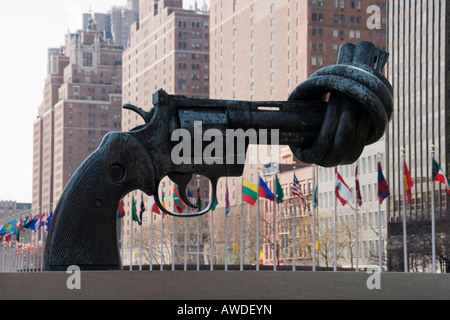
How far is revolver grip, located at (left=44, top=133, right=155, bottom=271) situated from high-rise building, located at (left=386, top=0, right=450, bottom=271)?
257 feet

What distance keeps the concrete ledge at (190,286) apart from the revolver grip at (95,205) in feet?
5.80

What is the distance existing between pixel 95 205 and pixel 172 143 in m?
1.36

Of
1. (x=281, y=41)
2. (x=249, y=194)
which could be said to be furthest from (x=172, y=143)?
(x=281, y=41)

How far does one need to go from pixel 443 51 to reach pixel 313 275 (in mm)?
91263

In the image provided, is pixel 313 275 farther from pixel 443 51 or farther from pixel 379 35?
pixel 379 35

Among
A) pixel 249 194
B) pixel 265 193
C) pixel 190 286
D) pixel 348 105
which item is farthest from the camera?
pixel 249 194

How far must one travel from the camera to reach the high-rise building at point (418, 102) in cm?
9812

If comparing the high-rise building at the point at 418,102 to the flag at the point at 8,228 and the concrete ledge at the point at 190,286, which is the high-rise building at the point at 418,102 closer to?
the flag at the point at 8,228

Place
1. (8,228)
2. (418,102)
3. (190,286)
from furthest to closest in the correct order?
(418,102) → (8,228) → (190,286)

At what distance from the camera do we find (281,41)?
151 meters

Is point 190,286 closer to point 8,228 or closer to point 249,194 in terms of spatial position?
point 249,194

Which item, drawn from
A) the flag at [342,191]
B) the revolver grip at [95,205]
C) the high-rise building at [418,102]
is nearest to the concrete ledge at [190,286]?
the revolver grip at [95,205]
